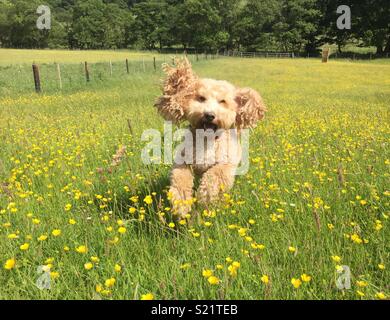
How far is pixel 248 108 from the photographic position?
416cm

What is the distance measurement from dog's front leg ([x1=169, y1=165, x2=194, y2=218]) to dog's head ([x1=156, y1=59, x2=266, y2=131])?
1.80ft

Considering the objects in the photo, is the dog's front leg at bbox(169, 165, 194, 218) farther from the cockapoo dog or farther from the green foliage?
the green foliage

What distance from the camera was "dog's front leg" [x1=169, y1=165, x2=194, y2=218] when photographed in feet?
11.1

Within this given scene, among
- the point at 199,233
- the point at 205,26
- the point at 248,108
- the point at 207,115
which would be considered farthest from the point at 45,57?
the point at 199,233

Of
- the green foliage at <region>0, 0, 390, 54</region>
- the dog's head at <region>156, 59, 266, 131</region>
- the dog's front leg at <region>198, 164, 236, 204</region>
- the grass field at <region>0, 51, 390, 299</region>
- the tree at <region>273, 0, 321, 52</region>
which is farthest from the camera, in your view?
the tree at <region>273, 0, 321, 52</region>

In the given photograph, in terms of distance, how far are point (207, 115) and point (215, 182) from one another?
0.71 meters

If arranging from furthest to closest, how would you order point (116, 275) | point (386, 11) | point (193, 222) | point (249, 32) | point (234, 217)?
point (249, 32) < point (386, 11) < point (234, 217) < point (193, 222) < point (116, 275)

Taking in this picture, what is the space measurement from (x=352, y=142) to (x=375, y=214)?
3005 millimetres

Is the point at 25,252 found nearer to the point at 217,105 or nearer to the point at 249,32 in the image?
the point at 217,105

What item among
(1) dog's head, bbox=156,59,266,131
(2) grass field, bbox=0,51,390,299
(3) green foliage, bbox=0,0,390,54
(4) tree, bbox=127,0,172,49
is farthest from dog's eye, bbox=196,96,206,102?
(4) tree, bbox=127,0,172,49

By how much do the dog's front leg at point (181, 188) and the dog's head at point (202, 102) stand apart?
0.55 metres

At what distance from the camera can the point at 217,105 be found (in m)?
3.99
